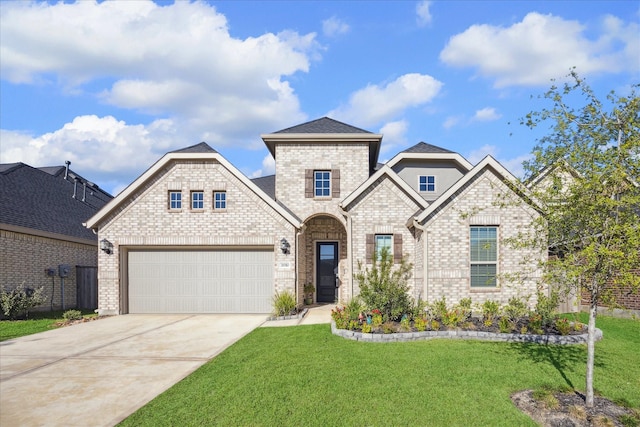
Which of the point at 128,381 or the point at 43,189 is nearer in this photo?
the point at 128,381

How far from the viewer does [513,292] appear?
13000 mm

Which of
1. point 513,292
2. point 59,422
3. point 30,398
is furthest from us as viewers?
point 513,292

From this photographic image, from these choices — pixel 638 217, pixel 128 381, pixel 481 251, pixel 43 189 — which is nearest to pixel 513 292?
pixel 481 251

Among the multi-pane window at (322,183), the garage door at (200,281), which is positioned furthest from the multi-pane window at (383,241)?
the garage door at (200,281)

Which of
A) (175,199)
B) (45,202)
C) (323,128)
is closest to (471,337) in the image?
(323,128)

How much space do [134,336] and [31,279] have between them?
26.8 ft

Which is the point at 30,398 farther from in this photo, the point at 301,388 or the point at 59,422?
the point at 301,388

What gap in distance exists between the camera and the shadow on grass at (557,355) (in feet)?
26.5

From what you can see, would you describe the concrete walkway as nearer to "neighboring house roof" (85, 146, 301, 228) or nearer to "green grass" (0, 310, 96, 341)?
"neighboring house roof" (85, 146, 301, 228)

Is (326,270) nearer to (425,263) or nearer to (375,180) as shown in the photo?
(375,180)

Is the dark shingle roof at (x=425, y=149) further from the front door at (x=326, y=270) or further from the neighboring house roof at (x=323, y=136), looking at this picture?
the front door at (x=326, y=270)

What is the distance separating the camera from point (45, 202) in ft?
62.6

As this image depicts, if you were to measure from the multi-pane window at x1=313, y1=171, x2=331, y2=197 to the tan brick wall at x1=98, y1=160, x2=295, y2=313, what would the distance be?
2.67m

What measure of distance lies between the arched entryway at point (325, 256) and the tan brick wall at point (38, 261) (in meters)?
10.6
